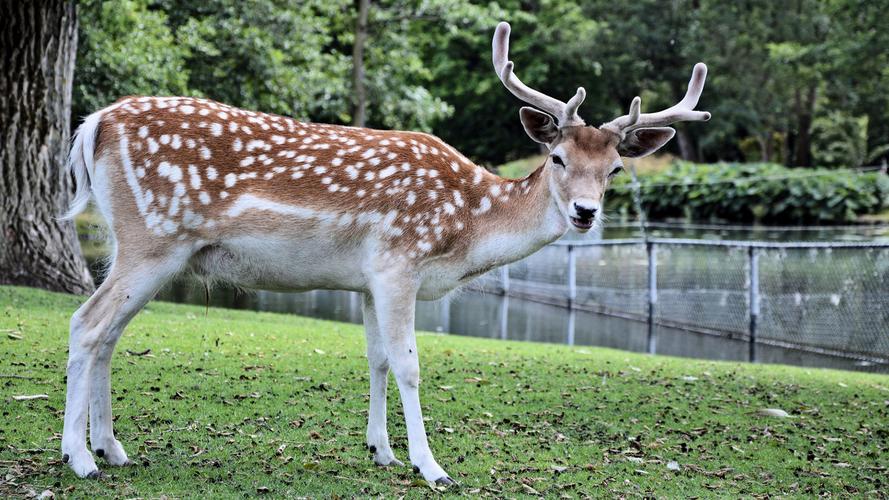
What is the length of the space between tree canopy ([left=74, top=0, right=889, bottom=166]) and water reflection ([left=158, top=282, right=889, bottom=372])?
4144 millimetres

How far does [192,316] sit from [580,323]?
282 inches

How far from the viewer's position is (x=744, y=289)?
1494 centimetres

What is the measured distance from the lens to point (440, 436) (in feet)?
20.3

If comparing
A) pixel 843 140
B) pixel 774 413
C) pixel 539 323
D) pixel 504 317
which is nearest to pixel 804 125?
→ pixel 843 140

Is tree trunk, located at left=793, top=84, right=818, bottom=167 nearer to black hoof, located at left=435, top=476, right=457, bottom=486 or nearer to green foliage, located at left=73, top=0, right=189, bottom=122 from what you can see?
green foliage, located at left=73, top=0, right=189, bottom=122

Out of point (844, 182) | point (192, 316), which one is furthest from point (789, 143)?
point (192, 316)

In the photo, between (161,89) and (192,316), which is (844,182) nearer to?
(161,89)

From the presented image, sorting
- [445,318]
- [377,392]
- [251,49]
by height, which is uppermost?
[251,49]

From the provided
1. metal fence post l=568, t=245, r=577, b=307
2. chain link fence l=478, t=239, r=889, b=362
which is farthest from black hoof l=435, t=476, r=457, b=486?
metal fence post l=568, t=245, r=577, b=307

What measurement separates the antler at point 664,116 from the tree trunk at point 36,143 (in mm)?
A: 6618

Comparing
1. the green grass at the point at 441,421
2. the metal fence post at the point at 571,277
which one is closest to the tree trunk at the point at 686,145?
the metal fence post at the point at 571,277

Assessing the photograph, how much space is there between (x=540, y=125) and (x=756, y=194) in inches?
961

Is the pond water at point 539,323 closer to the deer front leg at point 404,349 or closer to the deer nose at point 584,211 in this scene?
the deer front leg at point 404,349

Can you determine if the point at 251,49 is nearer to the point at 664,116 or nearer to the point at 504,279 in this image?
the point at 504,279
